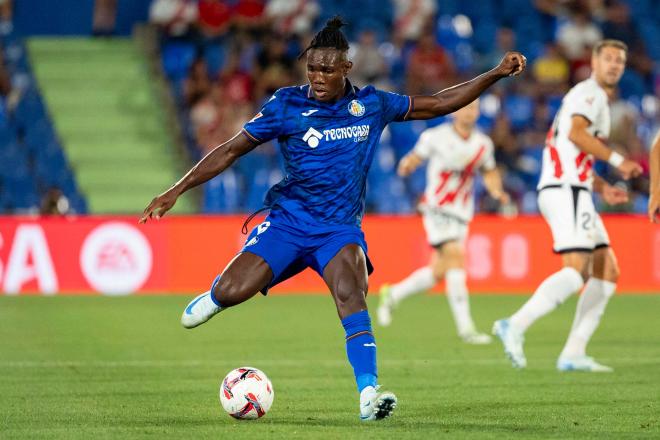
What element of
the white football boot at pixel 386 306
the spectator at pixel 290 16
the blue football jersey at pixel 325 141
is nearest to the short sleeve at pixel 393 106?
the blue football jersey at pixel 325 141

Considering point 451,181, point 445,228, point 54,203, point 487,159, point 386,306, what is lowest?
point 386,306

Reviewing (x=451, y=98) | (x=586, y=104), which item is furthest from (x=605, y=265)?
(x=451, y=98)

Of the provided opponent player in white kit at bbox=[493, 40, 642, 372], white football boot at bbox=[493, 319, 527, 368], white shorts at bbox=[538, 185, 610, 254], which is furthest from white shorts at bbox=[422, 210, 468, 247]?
white football boot at bbox=[493, 319, 527, 368]

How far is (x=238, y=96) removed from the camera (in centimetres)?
2202

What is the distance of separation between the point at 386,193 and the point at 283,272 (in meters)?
13.4

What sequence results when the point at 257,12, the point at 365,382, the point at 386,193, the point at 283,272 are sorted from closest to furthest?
the point at 365,382 → the point at 283,272 → the point at 386,193 → the point at 257,12

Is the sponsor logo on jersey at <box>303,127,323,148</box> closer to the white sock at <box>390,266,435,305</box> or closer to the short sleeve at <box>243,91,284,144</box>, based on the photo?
the short sleeve at <box>243,91,284,144</box>

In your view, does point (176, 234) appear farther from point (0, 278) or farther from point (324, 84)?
point (324, 84)

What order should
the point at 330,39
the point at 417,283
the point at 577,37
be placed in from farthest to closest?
the point at 577,37, the point at 417,283, the point at 330,39

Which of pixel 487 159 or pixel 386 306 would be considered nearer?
pixel 487 159

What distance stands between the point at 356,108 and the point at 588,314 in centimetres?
350

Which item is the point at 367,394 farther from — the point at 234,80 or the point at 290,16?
the point at 290,16

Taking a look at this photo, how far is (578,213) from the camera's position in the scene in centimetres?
1002

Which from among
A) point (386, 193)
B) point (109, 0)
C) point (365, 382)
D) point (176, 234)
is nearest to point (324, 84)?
Answer: point (365, 382)
